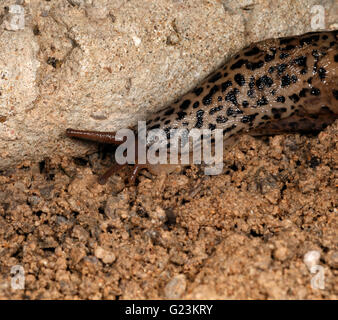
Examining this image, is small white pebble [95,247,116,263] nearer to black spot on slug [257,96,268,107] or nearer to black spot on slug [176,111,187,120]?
black spot on slug [176,111,187,120]

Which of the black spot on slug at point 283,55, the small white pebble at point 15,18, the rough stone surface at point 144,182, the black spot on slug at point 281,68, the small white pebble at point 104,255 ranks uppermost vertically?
the small white pebble at point 15,18

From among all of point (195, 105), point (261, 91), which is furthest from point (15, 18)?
point (261, 91)

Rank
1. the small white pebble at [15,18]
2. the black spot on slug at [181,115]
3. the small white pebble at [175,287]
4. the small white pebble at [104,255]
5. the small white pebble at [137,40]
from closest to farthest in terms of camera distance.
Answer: the small white pebble at [175,287] < the small white pebble at [104,255] < the small white pebble at [15,18] < the small white pebble at [137,40] < the black spot on slug at [181,115]

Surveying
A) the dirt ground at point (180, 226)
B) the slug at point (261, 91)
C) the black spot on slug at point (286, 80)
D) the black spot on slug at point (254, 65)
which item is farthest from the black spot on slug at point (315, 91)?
the black spot on slug at point (254, 65)

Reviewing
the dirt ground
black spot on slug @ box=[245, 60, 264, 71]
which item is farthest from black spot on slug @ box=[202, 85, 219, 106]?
the dirt ground

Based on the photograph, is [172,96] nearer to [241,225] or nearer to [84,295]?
[241,225]

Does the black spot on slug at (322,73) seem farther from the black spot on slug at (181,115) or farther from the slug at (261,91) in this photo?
the black spot on slug at (181,115)
